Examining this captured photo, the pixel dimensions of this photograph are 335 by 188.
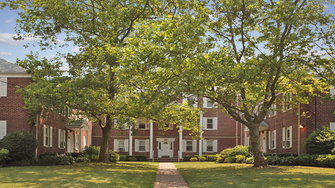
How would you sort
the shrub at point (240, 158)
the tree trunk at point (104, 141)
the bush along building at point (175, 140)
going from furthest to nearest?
the bush along building at point (175, 140)
the shrub at point (240, 158)
the tree trunk at point (104, 141)

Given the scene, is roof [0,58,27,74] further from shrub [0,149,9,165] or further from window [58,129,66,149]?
window [58,129,66,149]

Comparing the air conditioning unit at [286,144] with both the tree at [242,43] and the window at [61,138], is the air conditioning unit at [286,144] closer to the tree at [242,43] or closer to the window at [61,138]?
the tree at [242,43]

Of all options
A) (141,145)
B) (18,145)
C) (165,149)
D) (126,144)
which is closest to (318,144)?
(18,145)

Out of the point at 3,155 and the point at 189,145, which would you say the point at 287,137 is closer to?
the point at 189,145

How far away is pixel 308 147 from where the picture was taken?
96.2ft

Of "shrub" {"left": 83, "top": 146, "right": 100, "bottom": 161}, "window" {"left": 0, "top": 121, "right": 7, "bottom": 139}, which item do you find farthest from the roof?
"shrub" {"left": 83, "top": 146, "right": 100, "bottom": 161}

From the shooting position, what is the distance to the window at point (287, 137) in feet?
114

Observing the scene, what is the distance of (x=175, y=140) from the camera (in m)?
53.1

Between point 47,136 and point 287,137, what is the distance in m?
17.9

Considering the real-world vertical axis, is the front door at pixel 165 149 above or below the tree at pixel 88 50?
below

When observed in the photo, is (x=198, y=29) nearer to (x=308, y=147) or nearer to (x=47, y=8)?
(x=47, y=8)

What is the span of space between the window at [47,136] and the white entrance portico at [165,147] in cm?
1959

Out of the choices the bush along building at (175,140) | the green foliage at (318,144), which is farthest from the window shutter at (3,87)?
the bush along building at (175,140)

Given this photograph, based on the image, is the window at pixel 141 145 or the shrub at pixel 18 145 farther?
the window at pixel 141 145
